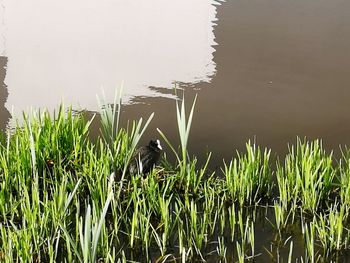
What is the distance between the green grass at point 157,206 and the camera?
9.26 feet

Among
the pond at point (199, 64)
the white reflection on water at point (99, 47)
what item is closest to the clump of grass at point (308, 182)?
the pond at point (199, 64)

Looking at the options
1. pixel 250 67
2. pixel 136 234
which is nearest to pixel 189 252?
pixel 136 234

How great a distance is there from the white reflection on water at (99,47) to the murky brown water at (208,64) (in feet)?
0.04

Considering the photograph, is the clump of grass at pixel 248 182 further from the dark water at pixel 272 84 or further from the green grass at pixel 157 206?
the dark water at pixel 272 84

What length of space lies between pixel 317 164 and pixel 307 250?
0.61 meters

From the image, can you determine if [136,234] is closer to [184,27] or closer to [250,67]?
[250,67]

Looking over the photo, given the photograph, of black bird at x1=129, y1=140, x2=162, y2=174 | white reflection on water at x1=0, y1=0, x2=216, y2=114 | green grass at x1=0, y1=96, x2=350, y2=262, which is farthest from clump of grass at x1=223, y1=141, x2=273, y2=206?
white reflection on water at x1=0, y1=0, x2=216, y2=114

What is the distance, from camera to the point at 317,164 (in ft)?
11.3

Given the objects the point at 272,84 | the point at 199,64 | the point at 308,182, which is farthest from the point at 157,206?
the point at 199,64

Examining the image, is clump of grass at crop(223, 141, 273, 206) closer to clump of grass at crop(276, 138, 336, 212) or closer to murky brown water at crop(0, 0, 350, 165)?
clump of grass at crop(276, 138, 336, 212)

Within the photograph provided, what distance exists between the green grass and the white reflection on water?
1.61m

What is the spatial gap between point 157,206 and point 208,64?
124 inches

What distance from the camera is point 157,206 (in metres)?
3.14

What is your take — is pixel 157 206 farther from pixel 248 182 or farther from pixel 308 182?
pixel 308 182
